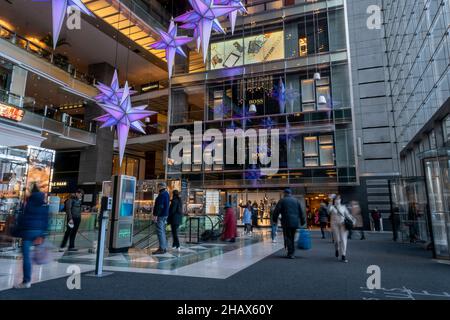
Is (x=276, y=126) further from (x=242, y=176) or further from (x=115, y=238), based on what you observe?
(x=115, y=238)

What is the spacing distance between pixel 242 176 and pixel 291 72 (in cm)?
918

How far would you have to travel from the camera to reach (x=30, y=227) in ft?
15.0

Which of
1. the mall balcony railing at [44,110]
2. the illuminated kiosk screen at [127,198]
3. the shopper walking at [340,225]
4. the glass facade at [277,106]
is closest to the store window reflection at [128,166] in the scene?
the mall balcony railing at [44,110]

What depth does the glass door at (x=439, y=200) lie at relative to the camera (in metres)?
7.90

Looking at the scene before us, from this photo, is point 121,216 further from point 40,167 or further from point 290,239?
point 290,239

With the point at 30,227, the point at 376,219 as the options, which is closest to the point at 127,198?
A: the point at 30,227

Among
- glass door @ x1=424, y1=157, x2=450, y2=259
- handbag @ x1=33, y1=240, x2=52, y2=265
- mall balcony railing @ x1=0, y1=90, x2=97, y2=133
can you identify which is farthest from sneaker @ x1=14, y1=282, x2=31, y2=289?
mall balcony railing @ x1=0, y1=90, x2=97, y2=133

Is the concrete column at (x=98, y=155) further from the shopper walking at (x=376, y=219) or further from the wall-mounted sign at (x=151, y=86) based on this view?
the shopper walking at (x=376, y=219)

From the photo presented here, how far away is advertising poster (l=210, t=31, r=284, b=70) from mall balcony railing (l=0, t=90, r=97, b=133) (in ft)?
39.3

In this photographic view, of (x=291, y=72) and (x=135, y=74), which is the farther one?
(x=135, y=74)

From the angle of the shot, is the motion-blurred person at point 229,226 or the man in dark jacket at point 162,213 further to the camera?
the motion-blurred person at point 229,226

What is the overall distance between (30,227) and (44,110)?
65.8ft
